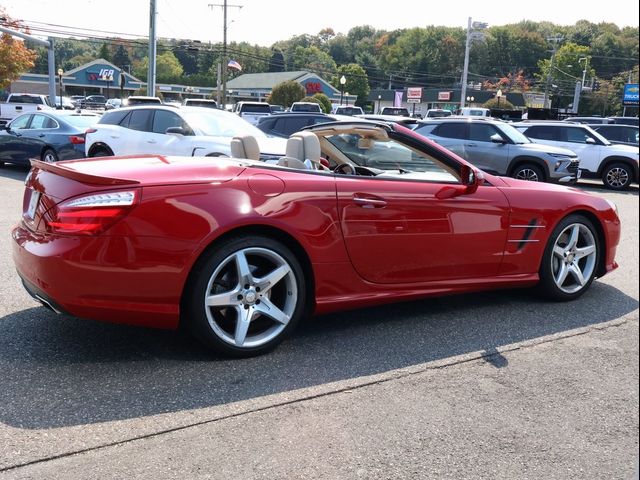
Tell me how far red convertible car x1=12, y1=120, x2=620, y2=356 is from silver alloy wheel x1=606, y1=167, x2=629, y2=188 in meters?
12.6

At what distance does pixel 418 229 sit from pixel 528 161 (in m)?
11.3

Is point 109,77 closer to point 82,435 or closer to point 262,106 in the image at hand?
point 262,106

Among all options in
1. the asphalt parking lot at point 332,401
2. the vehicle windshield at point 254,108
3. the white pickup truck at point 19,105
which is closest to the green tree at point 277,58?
the white pickup truck at point 19,105

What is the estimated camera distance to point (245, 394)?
3271 mm

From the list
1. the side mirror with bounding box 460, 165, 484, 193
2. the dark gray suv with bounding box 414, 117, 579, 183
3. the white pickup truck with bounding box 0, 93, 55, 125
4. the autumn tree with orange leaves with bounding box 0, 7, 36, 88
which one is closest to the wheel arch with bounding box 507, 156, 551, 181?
the dark gray suv with bounding box 414, 117, 579, 183

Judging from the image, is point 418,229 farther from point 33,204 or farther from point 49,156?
point 49,156

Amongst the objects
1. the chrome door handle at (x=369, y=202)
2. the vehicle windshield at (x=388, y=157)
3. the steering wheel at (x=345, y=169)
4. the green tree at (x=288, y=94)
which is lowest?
the chrome door handle at (x=369, y=202)

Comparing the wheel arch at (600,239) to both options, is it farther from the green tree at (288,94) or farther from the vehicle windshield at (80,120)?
the green tree at (288,94)

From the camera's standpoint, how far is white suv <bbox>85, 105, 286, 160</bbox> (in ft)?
34.1

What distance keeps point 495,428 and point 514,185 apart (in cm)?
235

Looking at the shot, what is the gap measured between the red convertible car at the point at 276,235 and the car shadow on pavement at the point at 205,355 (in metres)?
0.23

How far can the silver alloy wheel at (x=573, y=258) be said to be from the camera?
5.05m

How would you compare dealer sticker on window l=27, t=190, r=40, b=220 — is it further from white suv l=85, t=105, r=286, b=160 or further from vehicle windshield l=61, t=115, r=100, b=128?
vehicle windshield l=61, t=115, r=100, b=128

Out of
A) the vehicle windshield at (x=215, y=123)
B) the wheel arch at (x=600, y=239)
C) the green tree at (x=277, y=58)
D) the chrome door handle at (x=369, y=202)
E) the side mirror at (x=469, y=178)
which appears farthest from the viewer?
the green tree at (x=277, y=58)
